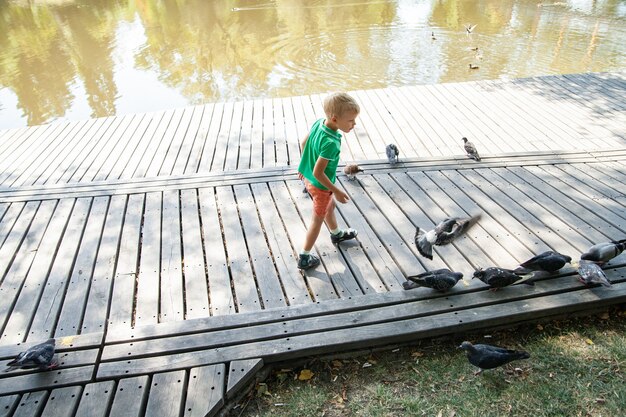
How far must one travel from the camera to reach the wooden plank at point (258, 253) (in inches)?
136

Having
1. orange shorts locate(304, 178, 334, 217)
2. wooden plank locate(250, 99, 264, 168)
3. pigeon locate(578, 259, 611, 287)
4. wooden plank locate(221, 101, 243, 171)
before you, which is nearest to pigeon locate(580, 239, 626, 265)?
pigeon locate(578, 259, 611, 287)

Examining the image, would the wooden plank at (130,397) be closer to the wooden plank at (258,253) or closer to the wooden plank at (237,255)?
the wooden plank at (237,255)

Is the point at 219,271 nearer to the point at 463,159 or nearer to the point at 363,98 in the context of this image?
the point at 463,159

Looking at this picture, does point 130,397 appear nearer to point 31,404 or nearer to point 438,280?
point 31,404

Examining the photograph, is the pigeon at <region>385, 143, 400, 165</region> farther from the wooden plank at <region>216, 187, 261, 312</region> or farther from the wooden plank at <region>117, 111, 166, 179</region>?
the wooden plank at <region>117, 111, 166, 179</region>

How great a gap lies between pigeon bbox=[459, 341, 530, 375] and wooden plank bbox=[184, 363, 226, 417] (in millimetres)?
1566

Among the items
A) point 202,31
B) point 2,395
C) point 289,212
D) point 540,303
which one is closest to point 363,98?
point 289,212

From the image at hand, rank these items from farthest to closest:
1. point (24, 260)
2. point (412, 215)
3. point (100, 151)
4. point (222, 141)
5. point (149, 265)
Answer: point (222, 141)
point (100, 151)
point (412, 215)
point (24, 260)
point (149, 265)

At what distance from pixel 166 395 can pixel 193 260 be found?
1354 millimetres

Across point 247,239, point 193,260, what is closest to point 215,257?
point 193,260

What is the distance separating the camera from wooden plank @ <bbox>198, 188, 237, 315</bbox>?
11.1 feet

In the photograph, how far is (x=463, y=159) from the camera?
5.41m

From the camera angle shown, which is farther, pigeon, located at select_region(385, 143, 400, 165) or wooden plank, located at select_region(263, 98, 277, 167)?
wooden plank, located at select_region(263, 98, 277, 167)

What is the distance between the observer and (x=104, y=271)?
3.80 m
